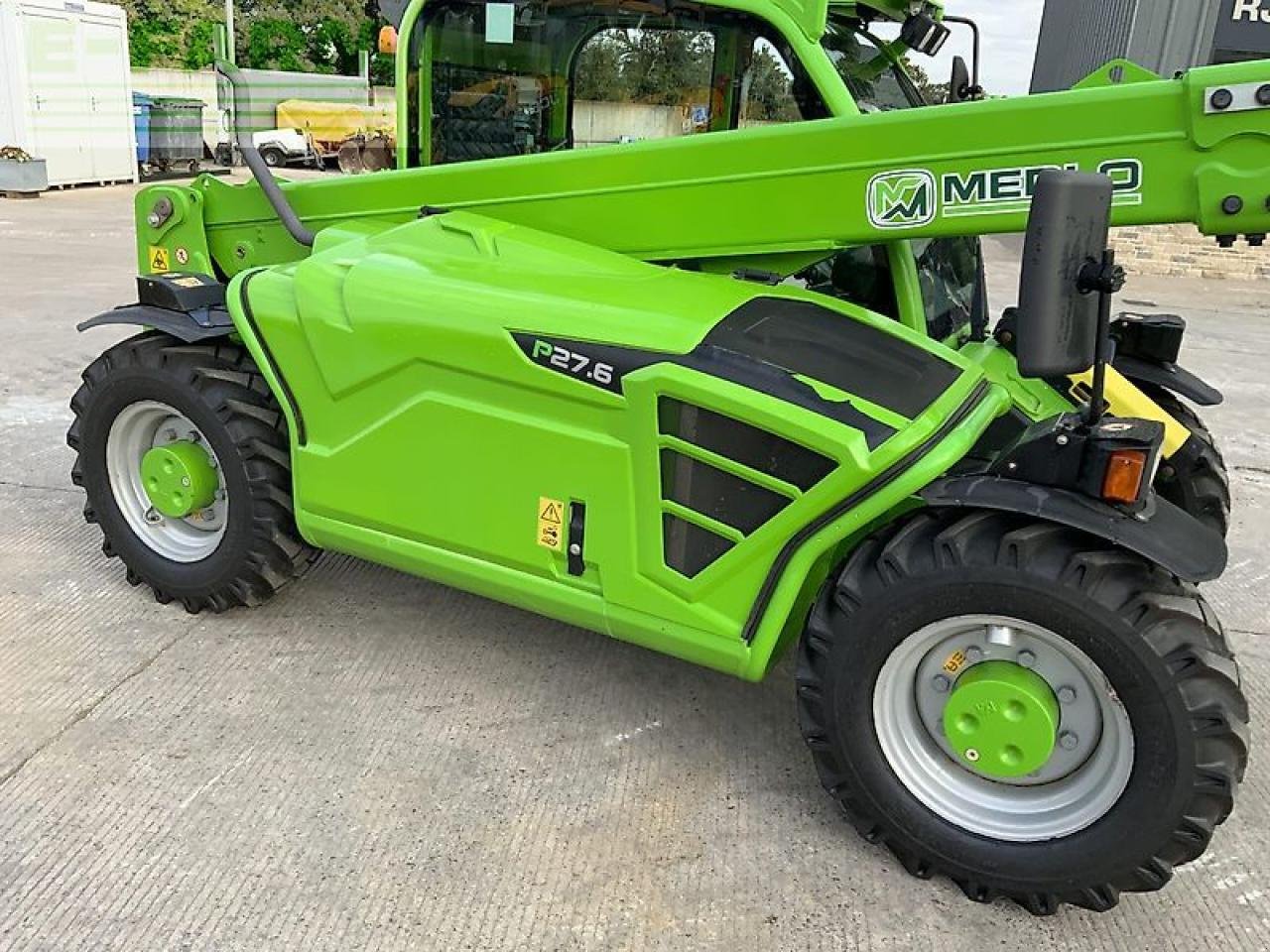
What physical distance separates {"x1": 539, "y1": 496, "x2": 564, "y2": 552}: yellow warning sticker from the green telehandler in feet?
0.03

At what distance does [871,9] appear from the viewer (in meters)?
3.50


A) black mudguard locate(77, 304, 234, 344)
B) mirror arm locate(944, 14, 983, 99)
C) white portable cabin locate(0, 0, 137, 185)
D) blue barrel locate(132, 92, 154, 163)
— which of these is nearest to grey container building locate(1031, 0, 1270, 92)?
mirror arm locate(944, 14, 983, 99)

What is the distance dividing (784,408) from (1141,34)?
11.5m

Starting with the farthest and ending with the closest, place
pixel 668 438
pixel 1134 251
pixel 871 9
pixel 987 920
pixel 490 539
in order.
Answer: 1. pixel 1134 251
2. pixel 871 9
3. pixel 490 539
4. pixel 668 438
5. pixel 987 920

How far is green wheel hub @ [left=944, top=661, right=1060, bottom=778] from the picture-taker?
2.50 metres

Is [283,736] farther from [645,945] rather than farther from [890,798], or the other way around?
[890,798]

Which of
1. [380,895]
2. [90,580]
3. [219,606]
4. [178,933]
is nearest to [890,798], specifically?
[380,895]

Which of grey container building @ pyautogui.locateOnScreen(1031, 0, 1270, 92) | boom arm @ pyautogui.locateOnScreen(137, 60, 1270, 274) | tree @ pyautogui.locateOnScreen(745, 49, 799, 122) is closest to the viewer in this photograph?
boom arm @ pyautogui.locateOnScreen(137, 60, 1270, 274)

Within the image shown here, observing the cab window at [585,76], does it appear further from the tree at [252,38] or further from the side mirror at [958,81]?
the tree at [252,38]

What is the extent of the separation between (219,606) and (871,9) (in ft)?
9.19

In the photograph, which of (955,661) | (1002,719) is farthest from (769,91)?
(1002,719)

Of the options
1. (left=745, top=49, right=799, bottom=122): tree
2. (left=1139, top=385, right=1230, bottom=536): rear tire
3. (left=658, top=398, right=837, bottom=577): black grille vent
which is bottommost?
(left=1139, top=385, right=1230, bottom=536): rear tire

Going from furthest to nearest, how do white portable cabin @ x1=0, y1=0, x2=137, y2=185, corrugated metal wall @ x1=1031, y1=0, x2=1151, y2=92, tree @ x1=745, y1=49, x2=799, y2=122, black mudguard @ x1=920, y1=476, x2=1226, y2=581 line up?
white portable cabin @ x1=0, y1=0, x2=137, y2=185 → corrugated metal wall @ x1=1031, y1=0, x2=1151, y2=92 → tree @ x1=745, y1=49, x2=799, y2=122 → black mudguard @ x1=920, y1=476, x2=1226, y2=581

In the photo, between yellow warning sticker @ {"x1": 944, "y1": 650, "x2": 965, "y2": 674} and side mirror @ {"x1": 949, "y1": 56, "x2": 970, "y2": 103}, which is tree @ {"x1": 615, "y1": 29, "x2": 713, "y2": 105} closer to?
side mirror @ {"x1": 949, "y1": 56, "x2": 970, "y2": 103}
